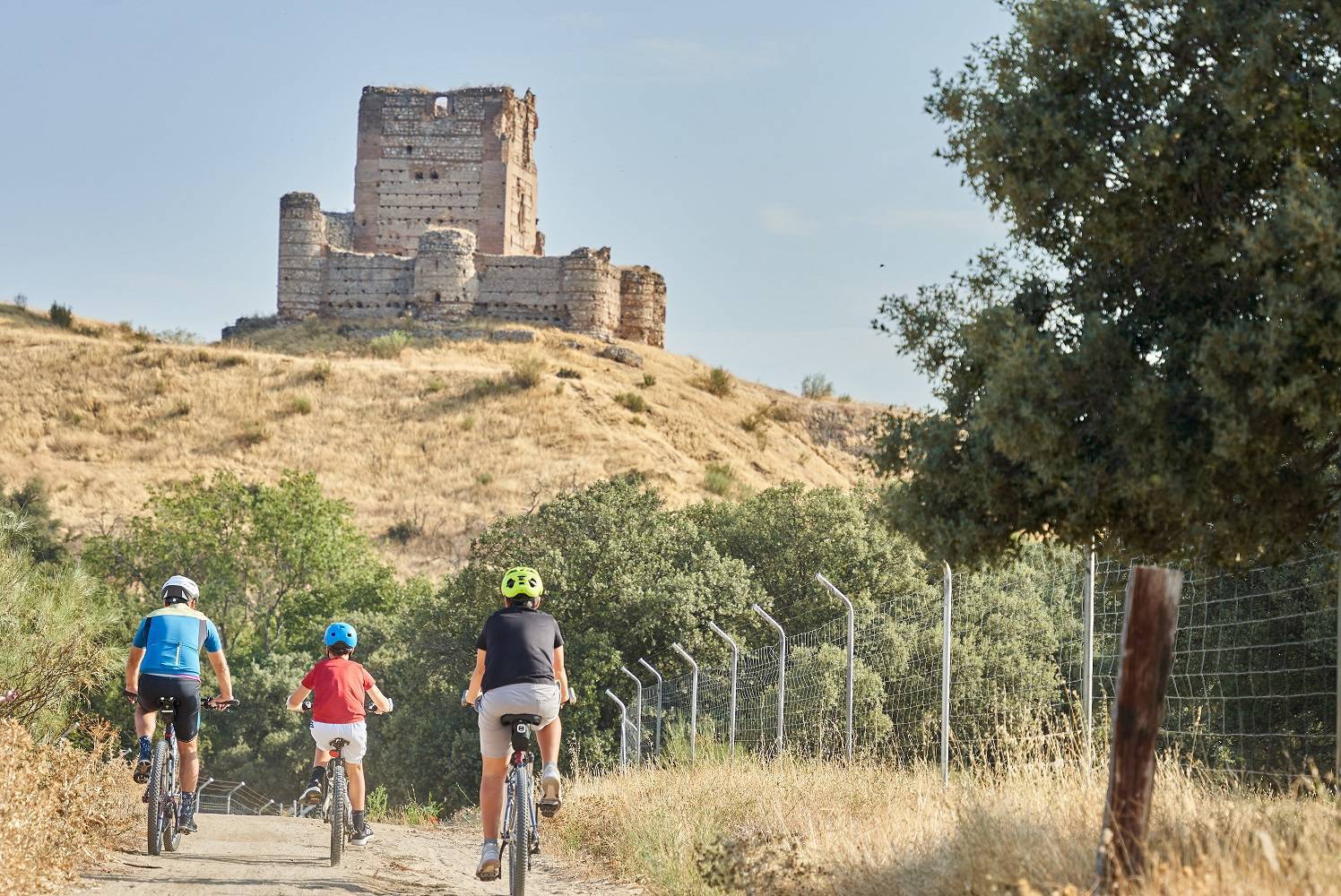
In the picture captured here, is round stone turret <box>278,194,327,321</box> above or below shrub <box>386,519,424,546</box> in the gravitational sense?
above

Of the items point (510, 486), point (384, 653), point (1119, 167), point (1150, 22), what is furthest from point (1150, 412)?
point (510, 486)

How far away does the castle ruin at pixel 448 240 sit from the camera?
77.3 meters

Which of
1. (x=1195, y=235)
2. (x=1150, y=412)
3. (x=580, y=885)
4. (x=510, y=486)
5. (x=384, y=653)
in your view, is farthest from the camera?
(x=510, y=486)

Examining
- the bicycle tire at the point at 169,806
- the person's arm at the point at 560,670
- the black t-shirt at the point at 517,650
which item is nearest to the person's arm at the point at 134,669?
the bicycle tire at the point at 169,806

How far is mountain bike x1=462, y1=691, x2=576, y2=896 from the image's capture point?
808 centimetres

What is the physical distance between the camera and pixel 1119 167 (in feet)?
22.5

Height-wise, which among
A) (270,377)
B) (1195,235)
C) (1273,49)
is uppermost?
(270,377)

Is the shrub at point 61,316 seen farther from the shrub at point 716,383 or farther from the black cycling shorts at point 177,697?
the black cycling shorts at point 177,697

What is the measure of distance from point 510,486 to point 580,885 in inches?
1940

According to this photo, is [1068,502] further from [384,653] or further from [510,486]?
[510,486]

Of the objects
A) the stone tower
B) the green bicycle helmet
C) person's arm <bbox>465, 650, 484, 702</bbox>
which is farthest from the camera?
the stone tower

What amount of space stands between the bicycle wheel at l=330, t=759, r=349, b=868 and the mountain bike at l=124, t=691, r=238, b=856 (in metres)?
0.97

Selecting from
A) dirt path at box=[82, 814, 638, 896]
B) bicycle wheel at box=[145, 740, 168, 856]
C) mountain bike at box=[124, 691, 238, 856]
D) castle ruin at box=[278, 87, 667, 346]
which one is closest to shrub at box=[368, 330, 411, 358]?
castle ruin at box=[278, 87, 667, 346]

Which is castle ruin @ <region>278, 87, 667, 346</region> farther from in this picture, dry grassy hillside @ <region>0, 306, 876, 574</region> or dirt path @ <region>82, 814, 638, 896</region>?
dirt path @ <region>82, 814, 638, 896</region>
